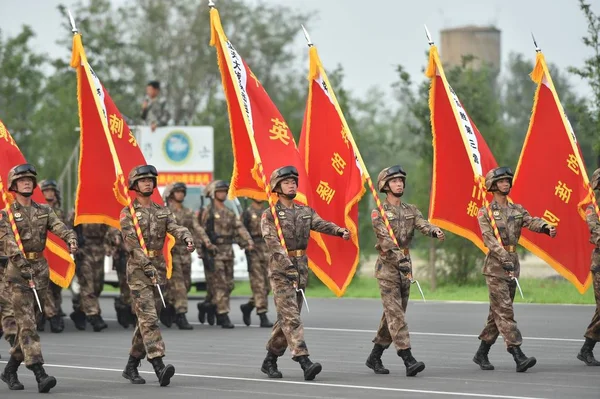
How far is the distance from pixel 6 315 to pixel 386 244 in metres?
4.04

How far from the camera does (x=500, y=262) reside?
14336 millimetres

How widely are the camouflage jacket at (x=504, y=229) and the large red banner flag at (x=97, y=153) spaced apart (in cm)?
358

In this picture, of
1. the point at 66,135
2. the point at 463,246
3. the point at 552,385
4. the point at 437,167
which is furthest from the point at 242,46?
the point at 552,385

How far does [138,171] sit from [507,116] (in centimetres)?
6932

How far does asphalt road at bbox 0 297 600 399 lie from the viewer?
1278cm

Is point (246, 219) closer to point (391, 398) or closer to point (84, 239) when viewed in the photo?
point (84, 239)

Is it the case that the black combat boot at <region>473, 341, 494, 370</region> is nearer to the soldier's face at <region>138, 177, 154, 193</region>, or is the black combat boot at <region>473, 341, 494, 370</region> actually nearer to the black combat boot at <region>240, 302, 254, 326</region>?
the soldier's face at <region>138, 177, 154, 193</region>

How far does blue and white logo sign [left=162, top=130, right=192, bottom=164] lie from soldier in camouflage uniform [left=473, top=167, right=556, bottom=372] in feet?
44.3

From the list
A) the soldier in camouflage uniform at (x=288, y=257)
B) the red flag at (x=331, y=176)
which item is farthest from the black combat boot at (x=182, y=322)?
the soldier in camouflage uniform at (x=288, y=257)

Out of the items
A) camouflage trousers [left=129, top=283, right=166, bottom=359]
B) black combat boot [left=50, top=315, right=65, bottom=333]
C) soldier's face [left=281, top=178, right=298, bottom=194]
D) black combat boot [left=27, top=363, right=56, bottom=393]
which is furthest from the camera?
black combat boot [left=50, top=315, right=65, bottom=333]

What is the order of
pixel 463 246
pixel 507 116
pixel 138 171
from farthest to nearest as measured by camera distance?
pixel 507 116 < pixel 463 246 < pixel 138 171

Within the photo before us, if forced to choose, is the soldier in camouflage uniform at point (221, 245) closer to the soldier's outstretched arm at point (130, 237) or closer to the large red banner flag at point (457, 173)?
the large red banner flag at point (457, 173)

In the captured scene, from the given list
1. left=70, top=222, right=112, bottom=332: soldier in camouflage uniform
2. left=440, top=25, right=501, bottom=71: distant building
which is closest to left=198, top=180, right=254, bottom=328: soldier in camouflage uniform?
left=70, top=222, right=112, bottom=332: soldier in camouflage uniform

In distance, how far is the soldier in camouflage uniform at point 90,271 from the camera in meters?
21.1
